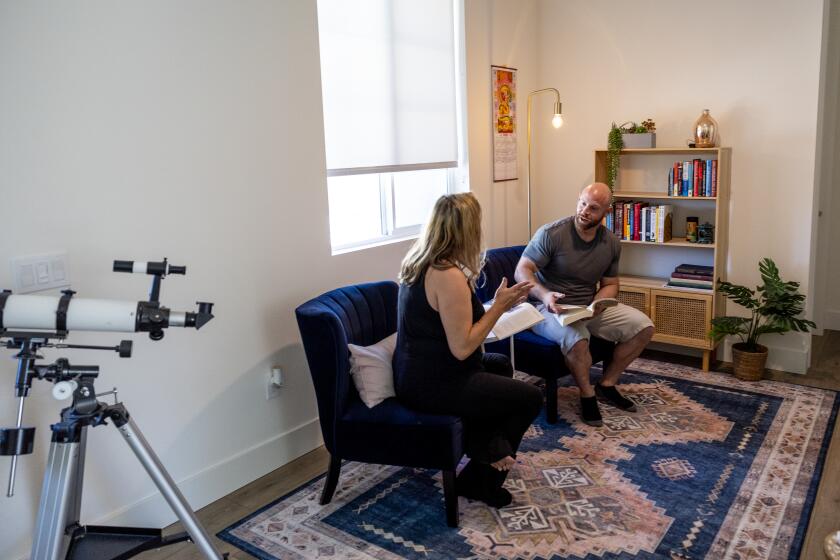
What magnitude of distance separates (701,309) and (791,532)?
190 centimetres

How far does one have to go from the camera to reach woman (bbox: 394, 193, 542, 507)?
2.56 metres

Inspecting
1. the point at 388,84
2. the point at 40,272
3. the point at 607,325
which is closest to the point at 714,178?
the point at 607,325

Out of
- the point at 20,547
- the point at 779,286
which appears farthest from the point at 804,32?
the point at 20,547

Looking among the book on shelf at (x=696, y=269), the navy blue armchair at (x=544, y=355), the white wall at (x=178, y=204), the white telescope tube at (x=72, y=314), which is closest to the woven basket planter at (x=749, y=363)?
the book on shelf at (x=696, y=269)

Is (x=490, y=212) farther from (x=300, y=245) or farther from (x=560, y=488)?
(x=560, y=488)

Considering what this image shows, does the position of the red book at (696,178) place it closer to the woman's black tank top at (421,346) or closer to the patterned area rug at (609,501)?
the patterned area rug at (609,501)

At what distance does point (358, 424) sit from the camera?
2.66 meters

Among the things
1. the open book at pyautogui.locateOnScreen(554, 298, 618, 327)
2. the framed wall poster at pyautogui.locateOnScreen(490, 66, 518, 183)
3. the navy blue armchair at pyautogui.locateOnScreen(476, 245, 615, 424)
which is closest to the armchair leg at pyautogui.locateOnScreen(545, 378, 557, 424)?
the navy blue armchair at pyautogui.locateOnScreen(476, 245, 615, 424)

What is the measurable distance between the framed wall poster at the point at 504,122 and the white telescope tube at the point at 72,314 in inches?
125

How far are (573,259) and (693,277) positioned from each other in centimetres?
104

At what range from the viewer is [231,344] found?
2.91m

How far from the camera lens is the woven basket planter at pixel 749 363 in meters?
4.05

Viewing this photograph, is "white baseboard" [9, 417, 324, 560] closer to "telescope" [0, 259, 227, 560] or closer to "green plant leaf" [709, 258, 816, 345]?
"telescope" [0, 259, 227, 560]

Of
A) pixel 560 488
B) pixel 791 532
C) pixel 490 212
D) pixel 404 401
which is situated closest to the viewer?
pixel 791 532
